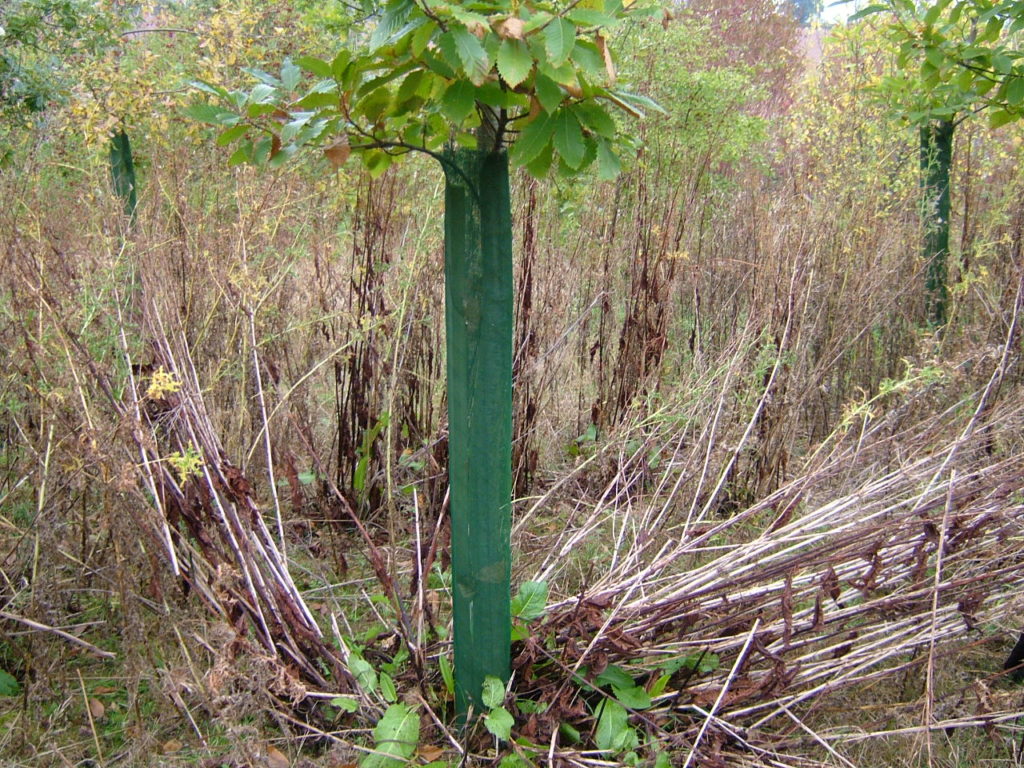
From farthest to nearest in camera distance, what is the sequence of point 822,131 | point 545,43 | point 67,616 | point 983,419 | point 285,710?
point 822,131 < point 983,419 < point 67,616 < point 285,710 < point 545,43

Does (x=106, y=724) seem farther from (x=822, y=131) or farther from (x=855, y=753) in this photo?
(x=822, y=131)

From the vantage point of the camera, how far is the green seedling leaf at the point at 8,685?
2.29 meters

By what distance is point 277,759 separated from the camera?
203cm

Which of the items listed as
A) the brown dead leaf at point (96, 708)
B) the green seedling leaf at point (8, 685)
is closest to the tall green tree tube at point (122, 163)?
the green seedling leaf at point (8, 685)

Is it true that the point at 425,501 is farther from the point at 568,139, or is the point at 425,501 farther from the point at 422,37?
the point at 422,37

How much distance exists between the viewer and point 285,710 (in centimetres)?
209

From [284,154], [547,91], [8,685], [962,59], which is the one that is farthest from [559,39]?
[962,59]

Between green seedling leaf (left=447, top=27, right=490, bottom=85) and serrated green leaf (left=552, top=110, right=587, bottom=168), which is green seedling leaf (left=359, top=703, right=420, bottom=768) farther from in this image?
green seedling leaf (left=447, top=27, right=490, bottom=85)

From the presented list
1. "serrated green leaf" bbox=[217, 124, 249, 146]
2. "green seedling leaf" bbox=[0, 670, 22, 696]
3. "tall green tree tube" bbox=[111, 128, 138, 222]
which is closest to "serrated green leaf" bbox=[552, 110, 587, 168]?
"serrated green leaf" bbox=[217, 124, 249, 146]

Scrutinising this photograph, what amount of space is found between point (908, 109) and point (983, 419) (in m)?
1.85

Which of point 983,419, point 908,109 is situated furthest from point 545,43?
point 908,109

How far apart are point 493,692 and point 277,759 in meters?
0.58

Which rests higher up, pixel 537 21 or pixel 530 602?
pixel 537 21

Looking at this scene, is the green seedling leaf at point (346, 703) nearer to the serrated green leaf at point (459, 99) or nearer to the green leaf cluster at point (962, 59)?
the serrated green leaf at point (459, 99)
